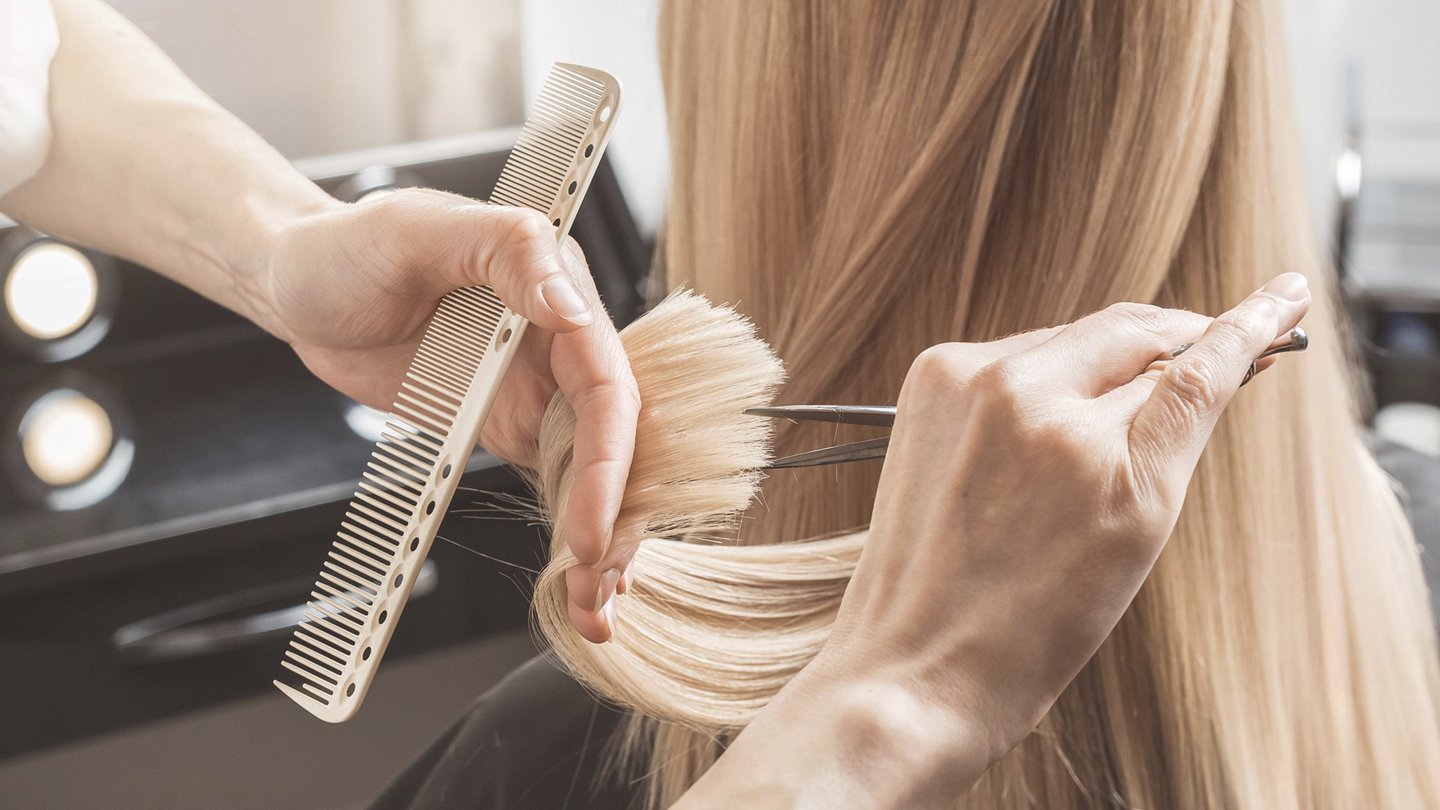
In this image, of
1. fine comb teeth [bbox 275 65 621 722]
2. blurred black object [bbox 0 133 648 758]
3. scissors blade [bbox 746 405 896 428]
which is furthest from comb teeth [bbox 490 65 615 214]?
blurred black object [bbox 0 133 648 758]

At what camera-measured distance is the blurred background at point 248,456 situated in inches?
47.3

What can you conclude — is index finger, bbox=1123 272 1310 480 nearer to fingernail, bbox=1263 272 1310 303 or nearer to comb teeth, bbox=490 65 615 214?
fingernail, bbox=1263 272 1310 303

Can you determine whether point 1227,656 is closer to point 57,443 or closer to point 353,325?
point 353,325

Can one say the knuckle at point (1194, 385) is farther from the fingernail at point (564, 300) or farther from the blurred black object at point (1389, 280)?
the blurred black object at point (1389, 280)

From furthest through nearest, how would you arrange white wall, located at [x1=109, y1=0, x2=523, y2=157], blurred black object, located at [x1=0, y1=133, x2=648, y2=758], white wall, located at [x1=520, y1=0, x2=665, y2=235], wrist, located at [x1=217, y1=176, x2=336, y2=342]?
1. white wall, located at [x1=520, y1=0, x2=665, y2=235]
2. white wall, located at [x1=109, y1=0, x2=523, y2=157]
3. blurred black object, located at [x1=0, y1=133, x2=648, y2=758]
4. wrist, located at [x1=217, y1=176, x2=336, y2=342]

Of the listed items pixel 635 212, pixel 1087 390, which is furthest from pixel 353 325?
pixel 635 212

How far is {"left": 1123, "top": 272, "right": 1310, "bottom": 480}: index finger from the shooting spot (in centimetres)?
42

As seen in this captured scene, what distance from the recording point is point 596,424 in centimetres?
58

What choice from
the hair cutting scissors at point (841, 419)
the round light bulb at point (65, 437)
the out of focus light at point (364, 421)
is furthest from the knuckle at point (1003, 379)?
the round light bulb at point (65, 437)

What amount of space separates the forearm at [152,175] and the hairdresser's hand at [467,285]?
0.05 metres

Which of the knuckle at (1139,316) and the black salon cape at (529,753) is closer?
the knuckle at (1139,316)

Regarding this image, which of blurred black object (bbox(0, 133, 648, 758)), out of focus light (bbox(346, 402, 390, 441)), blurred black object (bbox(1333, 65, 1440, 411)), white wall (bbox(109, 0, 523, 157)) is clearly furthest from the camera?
blurred black object (bbox(1333, 65, 1440, 411))

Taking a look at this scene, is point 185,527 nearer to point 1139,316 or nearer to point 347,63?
point 347,63

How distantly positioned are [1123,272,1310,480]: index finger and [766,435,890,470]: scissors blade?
15 centimetres
